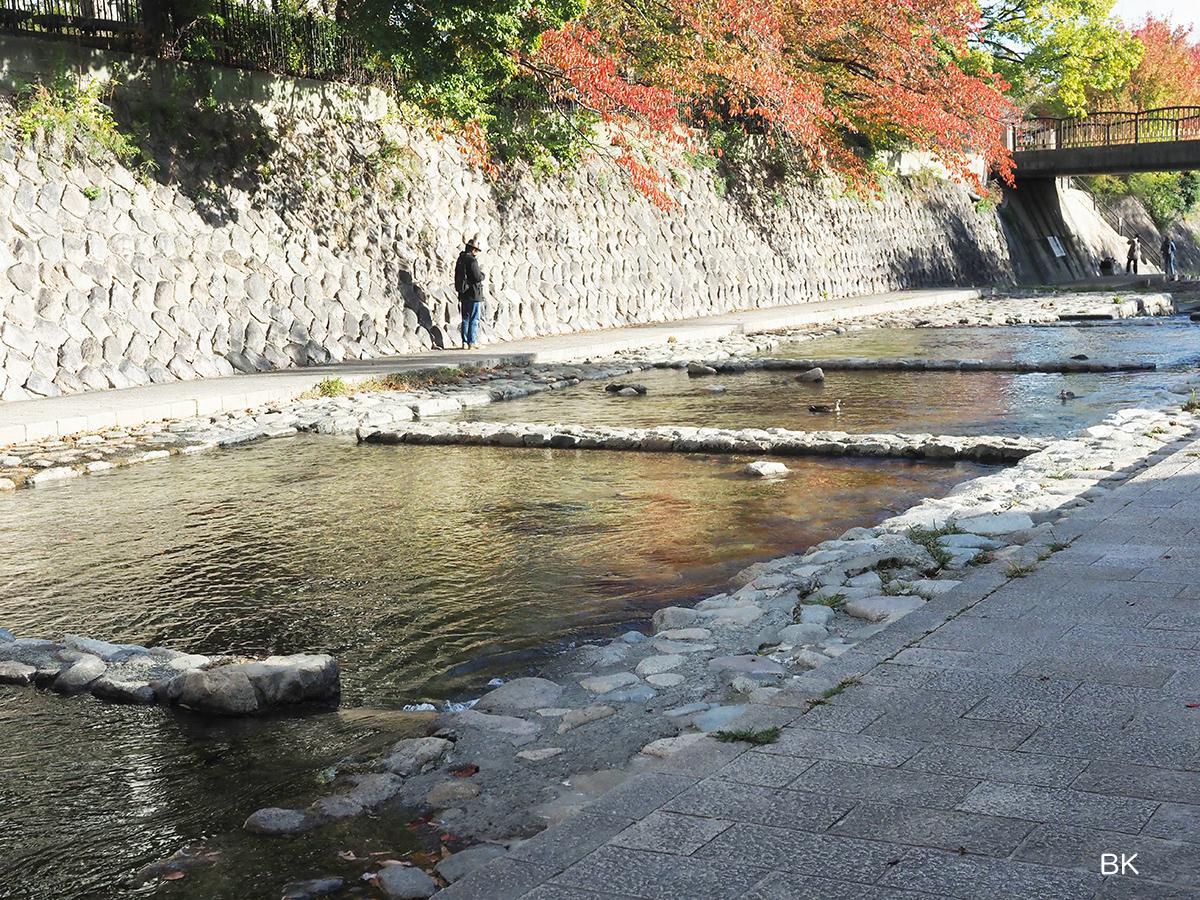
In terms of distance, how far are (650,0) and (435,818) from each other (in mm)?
20325

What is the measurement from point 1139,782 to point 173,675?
361cm

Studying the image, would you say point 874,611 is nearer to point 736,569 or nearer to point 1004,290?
point 736,569

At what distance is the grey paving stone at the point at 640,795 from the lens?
330cm

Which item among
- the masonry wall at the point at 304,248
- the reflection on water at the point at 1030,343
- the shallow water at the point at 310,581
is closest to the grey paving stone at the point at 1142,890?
the shallow water at the point at 310,581

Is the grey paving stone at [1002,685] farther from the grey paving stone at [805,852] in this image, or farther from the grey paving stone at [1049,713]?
the grey paving stone at [805,852]

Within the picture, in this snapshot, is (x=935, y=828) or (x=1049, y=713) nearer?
(x=935, y=828)

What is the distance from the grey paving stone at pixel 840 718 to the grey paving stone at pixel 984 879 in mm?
904

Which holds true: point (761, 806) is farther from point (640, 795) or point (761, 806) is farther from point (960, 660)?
point (960, 660)

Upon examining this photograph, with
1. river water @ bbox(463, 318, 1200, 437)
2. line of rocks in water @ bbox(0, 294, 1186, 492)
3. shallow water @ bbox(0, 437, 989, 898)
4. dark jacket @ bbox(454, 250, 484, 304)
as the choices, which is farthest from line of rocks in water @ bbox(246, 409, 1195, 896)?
dark jacket @ bbox(454, 250, 484, 304)

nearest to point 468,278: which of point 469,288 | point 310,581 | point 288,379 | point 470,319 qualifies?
point 469,288

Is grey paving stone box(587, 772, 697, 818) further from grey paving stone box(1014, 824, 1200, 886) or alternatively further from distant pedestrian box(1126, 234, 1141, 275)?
distant pedestrian box(1126, 234, 1141, 275)

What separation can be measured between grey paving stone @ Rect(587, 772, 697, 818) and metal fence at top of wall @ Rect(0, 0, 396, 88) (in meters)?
15.4

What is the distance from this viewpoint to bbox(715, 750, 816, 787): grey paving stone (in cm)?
345

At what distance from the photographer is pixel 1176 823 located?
3037mm
